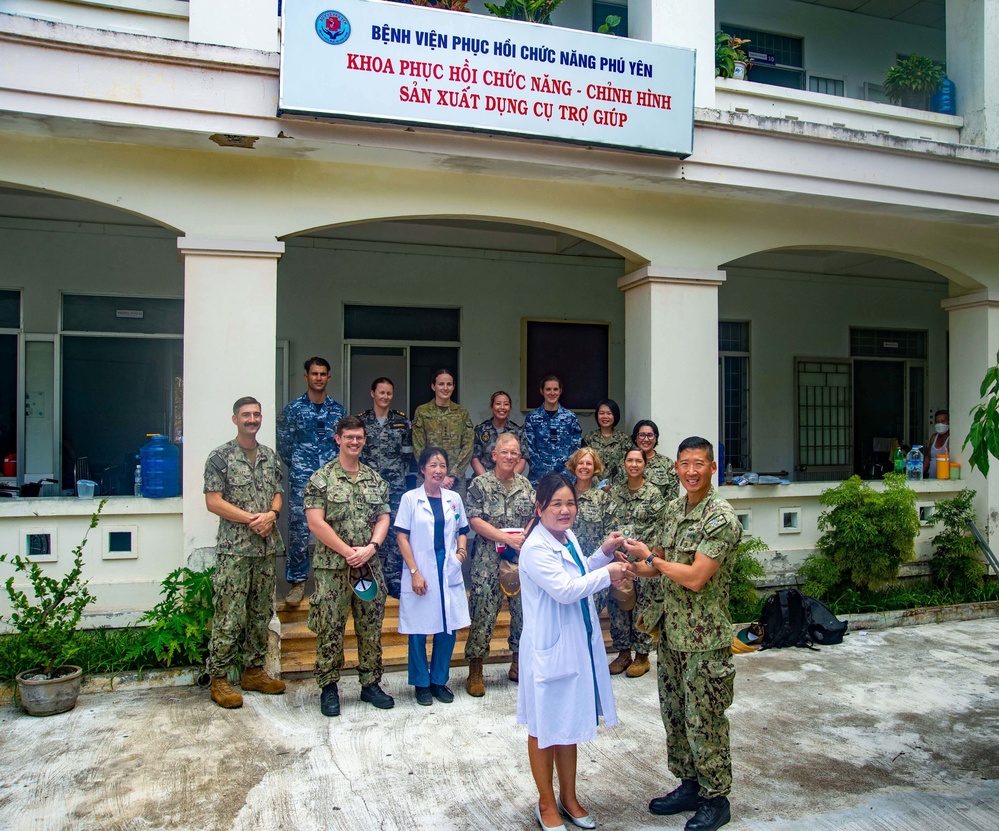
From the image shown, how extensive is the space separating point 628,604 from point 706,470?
1.57 meters

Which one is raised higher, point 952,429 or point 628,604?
point 952,429

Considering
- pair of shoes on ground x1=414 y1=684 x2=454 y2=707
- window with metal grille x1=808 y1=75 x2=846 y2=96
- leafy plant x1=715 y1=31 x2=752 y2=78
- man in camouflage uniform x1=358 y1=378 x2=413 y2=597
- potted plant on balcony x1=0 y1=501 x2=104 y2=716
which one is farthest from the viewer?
window with metal grille x1=808 y1=75 x2=846 y2=96

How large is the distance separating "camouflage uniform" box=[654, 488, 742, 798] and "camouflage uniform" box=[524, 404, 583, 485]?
3039 millimetres

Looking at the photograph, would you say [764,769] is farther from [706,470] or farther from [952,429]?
[952,429]

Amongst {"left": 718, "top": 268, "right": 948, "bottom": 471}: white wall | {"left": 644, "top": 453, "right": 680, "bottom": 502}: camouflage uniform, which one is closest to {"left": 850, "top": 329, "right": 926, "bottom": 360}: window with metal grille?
{"left": 718, "top": 268, "right": 948, "bottom": 471}: white wall

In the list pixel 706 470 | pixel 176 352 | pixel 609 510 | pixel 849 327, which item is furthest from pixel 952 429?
pixel 176 352

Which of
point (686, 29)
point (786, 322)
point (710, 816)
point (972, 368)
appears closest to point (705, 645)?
point (710, 816)

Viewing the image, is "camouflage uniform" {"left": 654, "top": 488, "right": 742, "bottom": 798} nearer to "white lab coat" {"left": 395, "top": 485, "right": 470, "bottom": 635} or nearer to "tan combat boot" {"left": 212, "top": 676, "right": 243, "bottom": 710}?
"white lab coat" {"left": 395, "top": 485, "right": 470, "bottom": 635}

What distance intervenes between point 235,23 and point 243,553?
360 cm

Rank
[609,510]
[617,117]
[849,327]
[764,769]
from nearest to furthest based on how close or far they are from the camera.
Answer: [764,769] < [609,510] < [617,117] < [849,327]

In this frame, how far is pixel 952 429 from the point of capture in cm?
839

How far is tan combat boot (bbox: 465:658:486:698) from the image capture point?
17.2ft

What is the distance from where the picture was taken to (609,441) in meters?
6.54

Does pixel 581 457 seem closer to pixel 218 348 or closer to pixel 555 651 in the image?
pixel 555 651
